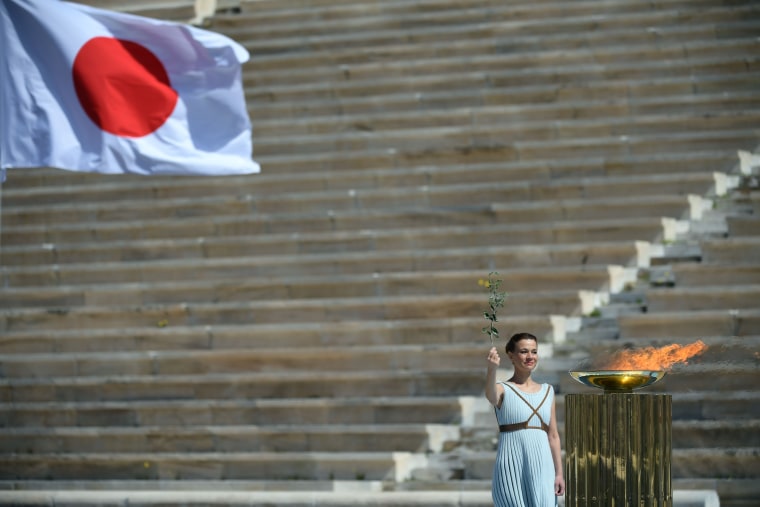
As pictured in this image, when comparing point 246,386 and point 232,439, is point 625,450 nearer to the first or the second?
point 232,439

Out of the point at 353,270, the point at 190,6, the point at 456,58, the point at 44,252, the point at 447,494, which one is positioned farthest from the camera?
the point at 190,6

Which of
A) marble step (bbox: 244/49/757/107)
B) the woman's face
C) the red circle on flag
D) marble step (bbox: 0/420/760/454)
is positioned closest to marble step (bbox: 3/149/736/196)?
marble step (bbox: 244/49/757/107)

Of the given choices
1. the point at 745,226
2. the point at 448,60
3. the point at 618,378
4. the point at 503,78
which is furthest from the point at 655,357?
the point at 448,60

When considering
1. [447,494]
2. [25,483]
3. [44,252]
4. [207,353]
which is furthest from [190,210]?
[447,494]

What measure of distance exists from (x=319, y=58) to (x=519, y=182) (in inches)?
145

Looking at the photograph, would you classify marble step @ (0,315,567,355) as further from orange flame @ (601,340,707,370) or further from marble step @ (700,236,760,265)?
marble step @ (700,236,760,265)

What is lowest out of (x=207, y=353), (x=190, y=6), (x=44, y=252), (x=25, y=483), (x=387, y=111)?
(x=25, y=483)

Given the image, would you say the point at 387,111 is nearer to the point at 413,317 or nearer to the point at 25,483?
the point at 413,317

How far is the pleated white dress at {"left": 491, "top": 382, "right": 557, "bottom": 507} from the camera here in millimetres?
8859

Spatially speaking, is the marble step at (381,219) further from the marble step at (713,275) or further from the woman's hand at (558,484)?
the woman's hand at (558,484)

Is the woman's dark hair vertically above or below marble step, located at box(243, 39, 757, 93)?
below

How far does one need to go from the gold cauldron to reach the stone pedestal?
2.4 inches

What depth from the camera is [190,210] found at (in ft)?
53.3

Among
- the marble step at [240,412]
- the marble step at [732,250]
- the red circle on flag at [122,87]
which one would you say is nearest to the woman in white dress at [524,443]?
the marble step at [240,412]
